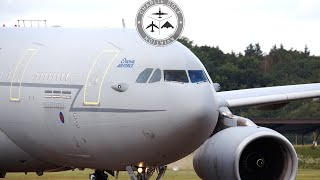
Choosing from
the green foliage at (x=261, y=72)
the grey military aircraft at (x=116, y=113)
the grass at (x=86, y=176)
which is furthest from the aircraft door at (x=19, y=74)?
the green foliage at (x=261, y=72)

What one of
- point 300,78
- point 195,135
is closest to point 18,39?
point 195,135

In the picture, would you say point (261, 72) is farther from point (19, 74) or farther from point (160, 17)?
point (19, 74)

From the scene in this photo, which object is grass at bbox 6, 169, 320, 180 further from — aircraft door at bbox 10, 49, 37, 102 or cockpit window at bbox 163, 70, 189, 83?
cockpit window at bbox 163, 70, 189, 83

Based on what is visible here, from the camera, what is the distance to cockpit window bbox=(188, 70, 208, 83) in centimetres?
2782

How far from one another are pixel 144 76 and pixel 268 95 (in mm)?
8835

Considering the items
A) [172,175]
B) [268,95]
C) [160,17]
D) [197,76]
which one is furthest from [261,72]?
[197,76]

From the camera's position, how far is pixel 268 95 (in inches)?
1421

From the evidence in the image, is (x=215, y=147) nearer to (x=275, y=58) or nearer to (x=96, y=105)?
(x=96, y=105)

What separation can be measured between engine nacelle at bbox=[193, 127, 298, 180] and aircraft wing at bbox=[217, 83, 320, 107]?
398 centimetres

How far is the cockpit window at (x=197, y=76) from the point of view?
91.3 ft

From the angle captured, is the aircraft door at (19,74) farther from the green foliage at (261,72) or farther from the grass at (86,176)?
the green foliage at (261,72)

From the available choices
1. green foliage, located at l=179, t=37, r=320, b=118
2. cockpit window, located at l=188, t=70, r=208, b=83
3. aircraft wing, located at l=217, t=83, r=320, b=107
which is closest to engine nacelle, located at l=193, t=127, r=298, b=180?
cockpit window, located at l=188, t=70, r=208, b=83

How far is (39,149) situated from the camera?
3147 cm

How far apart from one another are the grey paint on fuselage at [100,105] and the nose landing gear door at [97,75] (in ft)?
0.11
